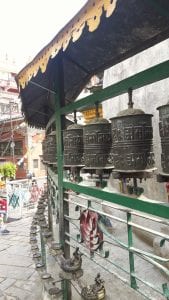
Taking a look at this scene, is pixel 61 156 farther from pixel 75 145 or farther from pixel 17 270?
pixel 17 270

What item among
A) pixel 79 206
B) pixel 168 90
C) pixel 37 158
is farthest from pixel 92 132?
pixel 37 158

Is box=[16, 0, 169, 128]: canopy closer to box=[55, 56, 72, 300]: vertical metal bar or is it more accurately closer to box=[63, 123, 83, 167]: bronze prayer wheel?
box=[55, 56, 72, 300]: vertical metal bar

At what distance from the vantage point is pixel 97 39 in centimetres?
356

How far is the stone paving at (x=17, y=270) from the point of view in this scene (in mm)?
5309

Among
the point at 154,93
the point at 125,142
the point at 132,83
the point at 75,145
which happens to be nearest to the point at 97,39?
the point at 75,145

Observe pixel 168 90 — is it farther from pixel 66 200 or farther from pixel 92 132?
pixel 92 132

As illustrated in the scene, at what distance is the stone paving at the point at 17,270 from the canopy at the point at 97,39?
130 inches

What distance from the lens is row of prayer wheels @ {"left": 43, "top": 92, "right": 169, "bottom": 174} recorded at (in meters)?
2.14

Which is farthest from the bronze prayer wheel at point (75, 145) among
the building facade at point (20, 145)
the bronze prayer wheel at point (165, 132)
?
the building facade at point (20, 145)

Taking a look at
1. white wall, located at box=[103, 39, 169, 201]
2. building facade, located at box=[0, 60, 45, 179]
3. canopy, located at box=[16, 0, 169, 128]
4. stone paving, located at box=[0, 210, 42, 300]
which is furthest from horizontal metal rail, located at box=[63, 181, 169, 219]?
building facade, located at box=[0, 60, 45, 179]

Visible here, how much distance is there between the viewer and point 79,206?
137 inches

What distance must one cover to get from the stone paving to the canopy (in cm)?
329

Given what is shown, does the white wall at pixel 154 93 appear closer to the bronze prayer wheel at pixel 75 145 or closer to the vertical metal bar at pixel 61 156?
the vertical metal bar at pixel 61 156

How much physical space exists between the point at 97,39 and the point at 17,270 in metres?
4.75
